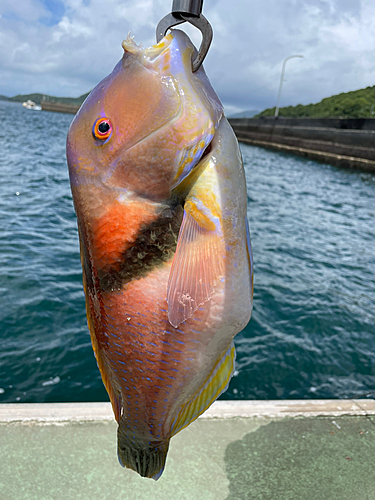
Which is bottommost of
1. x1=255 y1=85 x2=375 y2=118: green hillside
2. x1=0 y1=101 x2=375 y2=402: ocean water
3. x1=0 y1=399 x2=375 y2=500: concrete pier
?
x1=0 y1=101 x2=375 y2=402: ocean water

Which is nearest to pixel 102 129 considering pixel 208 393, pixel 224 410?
pixel 208 393

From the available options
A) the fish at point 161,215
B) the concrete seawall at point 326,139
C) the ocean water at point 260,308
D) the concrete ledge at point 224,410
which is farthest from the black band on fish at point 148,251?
the concrete seawall at point 326,139

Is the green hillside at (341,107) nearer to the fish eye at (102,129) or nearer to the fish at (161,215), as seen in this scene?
the fish at (161,215)

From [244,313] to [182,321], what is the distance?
0.21 metres

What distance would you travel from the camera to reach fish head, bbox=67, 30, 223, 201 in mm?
1117

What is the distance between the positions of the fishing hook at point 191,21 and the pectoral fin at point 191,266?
414 mm

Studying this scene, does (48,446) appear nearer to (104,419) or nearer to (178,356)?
(104,419)

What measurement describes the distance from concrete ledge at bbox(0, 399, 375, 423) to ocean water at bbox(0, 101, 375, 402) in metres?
1.60

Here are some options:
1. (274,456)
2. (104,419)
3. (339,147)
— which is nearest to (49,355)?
(104,419)

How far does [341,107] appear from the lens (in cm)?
4753

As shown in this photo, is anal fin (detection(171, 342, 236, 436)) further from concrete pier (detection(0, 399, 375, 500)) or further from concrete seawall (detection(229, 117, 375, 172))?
concrete seawall (detection(229, 117, 375, 172))

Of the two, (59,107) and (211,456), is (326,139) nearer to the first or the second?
(211,456)

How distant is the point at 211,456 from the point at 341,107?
5129 centimetres

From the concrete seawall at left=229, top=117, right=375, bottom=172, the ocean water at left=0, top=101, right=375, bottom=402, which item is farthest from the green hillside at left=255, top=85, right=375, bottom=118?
the ocean water at left=0, top=101, right=375, bottom=402
